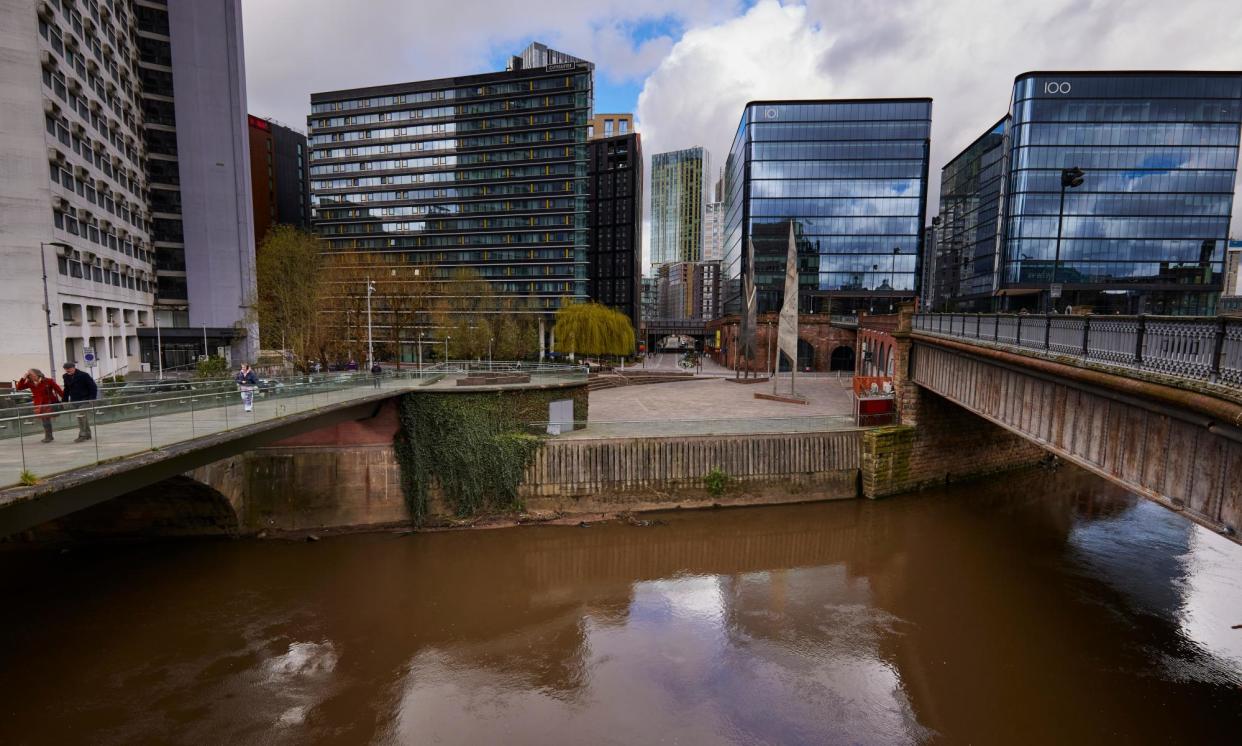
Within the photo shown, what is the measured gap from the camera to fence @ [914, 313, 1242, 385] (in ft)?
24.4

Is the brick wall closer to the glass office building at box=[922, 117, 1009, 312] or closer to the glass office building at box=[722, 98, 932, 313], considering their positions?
the glass office building at box=[722, 98, 932, 313]

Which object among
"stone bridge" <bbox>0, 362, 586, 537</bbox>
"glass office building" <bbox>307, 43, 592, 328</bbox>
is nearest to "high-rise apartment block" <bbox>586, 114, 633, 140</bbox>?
"glass office building" <bbox>307, 43, 592, 328</bbox>

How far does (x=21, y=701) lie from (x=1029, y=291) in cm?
7844

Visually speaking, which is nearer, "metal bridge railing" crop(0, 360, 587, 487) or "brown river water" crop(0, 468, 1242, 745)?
"metal bridge railing" crop(0, 360, 587, 487)

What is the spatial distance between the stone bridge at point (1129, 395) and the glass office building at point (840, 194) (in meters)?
49.4

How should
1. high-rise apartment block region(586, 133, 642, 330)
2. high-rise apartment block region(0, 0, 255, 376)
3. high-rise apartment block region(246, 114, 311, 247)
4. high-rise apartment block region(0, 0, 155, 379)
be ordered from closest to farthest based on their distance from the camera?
high-rise apartment block region(0, 0, 155, 379)
high-rise apartment block region(0, 0, 255, 376)
high-rise apartment block region(246, 114, 311, 247)
high-rise apartment block region(586, 133, 642, 330)

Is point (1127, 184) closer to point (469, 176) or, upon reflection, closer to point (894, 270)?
point (894, 270)

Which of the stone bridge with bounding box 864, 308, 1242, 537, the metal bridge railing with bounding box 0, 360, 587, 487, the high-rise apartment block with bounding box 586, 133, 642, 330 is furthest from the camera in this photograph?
the high-rise apartment block with bounding box 586, 133, 642, 330

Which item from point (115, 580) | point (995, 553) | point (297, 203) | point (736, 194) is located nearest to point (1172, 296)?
point (736, 194)

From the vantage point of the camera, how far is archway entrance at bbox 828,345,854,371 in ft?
181

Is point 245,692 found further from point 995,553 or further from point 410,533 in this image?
point 995,553

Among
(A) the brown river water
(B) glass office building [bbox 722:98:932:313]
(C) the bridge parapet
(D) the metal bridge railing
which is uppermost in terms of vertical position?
(B) glass office building [bbox 722:98:932:313]

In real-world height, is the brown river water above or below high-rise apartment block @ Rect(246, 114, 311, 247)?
below

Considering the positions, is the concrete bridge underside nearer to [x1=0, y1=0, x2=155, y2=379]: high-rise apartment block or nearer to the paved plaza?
the paved plaza
